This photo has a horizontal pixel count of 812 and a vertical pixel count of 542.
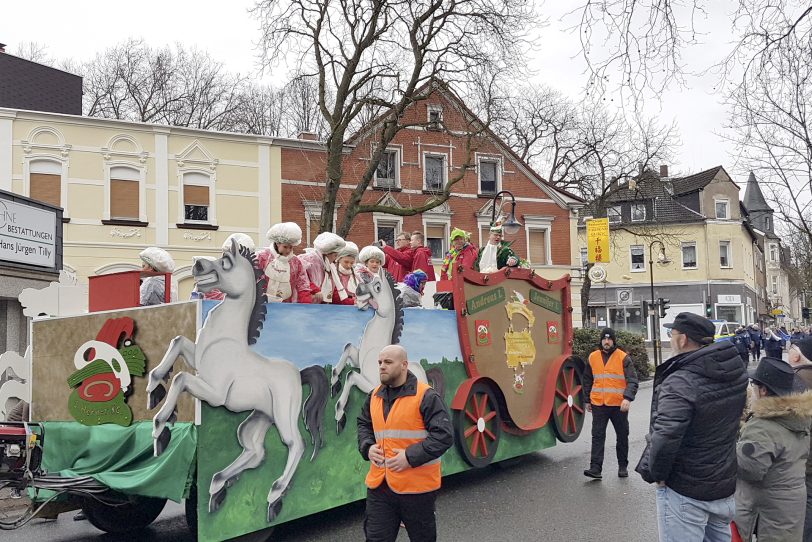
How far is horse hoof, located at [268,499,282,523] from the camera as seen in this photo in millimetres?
5922

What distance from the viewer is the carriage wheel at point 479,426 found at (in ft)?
27.0

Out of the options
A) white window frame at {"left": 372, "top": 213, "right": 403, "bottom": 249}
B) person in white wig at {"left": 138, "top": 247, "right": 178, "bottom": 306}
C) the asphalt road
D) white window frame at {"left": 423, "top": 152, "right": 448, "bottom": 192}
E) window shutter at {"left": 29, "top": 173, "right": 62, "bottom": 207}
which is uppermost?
white window frame at {"left": 423, "top": 152, "right": 448, "bottom": 192}

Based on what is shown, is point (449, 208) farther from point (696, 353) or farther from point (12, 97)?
point (696, 353)

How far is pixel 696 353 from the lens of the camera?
410cm

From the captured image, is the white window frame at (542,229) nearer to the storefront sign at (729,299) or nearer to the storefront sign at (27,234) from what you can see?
the storefront sign at (729,299)

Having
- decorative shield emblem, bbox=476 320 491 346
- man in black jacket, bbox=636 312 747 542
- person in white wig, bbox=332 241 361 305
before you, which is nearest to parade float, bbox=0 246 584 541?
person in white wig, bbox=332 241 361 305

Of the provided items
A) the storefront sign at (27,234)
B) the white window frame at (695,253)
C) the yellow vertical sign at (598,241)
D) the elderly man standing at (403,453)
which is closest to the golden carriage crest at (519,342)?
the elderly man standing at (403,453)

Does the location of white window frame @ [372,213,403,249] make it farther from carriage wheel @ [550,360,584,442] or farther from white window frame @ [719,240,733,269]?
white window frame @ [719,240,733,269]

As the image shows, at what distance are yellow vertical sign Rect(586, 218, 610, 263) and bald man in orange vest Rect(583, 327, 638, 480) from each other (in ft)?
55.3

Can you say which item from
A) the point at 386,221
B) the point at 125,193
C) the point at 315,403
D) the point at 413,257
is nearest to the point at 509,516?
the point at 315,403

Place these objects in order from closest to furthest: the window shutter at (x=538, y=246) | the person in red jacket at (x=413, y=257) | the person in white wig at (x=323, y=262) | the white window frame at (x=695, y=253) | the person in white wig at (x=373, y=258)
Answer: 1. the person in white wig at (x=323, y=262)
2. the person in white wig at (x=373, y=258)
3. the person in red jacket at (x=413, y=257)
4. the window shutter at (x=538, y=246)
5. the white window frame at (x=695, y=253)

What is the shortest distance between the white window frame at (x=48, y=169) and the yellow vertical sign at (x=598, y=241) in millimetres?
16575

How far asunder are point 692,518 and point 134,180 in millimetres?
23317

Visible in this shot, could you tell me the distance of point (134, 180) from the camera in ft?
80.8
